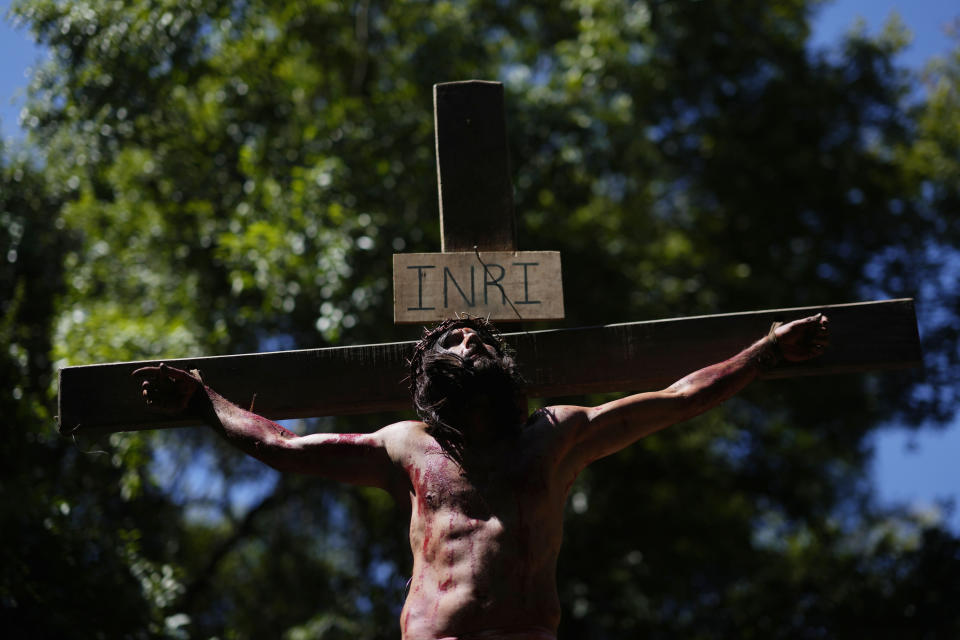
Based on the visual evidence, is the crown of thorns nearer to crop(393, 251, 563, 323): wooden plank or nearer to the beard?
the beard

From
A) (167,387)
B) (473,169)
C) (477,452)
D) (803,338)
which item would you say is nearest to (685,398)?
(803,338)

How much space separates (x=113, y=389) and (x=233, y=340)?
5.76m

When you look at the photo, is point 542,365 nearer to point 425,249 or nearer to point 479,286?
point 479,286

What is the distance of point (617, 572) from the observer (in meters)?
11.7

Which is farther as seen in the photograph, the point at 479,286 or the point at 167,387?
the point at 479,286

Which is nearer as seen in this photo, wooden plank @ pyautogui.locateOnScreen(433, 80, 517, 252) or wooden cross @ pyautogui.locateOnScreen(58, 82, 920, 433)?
wooden cross @ pyautogui.locateOnScreen(58, 82, 920, 433)

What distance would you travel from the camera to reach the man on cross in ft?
9.22

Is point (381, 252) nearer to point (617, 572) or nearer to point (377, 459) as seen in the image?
point (617, 572)

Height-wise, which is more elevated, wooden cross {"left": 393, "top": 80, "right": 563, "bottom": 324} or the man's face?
wooden cross {"left": 393, "top": 80, "right": 563, "bottom": 324}

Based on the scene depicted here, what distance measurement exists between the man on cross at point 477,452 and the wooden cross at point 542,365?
0.15 meters

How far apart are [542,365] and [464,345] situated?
43 cm

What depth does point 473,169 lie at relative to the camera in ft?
12.5

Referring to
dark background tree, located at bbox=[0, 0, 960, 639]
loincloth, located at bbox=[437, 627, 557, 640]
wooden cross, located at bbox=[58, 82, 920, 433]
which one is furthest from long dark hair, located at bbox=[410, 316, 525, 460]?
dark background tree, located at bbox=[0, 0, 960, 639]

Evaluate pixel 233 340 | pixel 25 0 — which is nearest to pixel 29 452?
pixel 233 340
